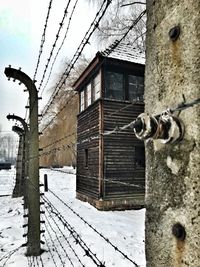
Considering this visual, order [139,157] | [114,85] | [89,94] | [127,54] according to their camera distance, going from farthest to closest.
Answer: [89,94], [139,157], [127,54], [114,85]

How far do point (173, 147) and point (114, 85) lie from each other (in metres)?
11.2

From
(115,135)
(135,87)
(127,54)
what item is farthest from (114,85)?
(115,135)

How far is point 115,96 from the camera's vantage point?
39.5 feet

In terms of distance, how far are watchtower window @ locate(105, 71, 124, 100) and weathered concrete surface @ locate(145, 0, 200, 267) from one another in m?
10.7

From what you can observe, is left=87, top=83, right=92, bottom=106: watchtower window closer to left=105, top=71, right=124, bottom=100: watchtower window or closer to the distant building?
the distant building

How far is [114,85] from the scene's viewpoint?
39.5 ft

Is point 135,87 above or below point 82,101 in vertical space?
above

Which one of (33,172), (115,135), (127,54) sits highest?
(127,54)

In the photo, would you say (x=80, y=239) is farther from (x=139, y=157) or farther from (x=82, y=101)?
(x=82, y=101)

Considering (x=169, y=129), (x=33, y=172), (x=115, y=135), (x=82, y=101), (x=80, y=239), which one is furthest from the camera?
(x=82, y=101)

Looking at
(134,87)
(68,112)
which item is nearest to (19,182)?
(134,87)

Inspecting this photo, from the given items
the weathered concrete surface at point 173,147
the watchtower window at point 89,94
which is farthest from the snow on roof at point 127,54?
the weathered concrete surface at point 173,147

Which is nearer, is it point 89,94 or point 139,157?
point 139,157

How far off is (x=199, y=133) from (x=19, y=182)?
15.4 m
